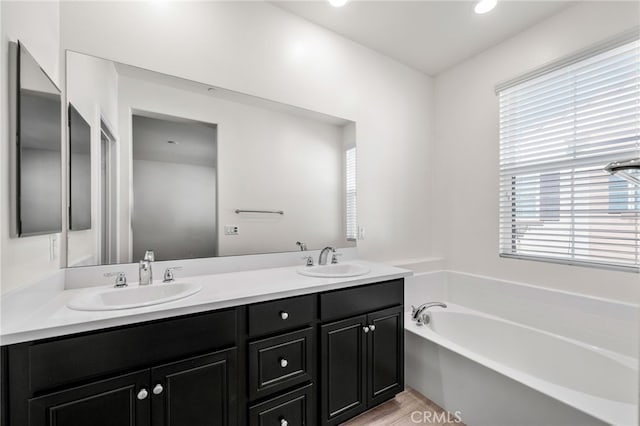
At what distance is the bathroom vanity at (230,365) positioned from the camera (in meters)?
0.86

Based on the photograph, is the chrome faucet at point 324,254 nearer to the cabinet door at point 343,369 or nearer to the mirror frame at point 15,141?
the cabinet door at point 343,369

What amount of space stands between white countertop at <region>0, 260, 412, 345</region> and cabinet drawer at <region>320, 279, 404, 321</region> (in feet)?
0.16

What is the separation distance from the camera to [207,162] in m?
1.66

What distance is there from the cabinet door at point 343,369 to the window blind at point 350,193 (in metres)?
0.81

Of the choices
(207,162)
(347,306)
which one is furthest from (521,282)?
(207,162)

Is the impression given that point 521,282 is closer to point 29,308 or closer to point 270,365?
point 270,365

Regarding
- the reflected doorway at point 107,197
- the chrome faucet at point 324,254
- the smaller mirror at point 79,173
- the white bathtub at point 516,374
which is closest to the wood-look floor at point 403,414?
the white bathtub at point 516,374

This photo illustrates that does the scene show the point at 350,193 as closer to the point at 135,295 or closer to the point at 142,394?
the point at 135,295

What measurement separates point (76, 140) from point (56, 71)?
322mm

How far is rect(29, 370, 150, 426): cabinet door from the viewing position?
84 centimetres

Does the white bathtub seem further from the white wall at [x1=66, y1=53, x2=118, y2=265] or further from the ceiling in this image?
the ceiling

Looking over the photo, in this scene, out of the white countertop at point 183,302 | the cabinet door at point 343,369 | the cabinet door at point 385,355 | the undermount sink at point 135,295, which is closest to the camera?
the white countertop at point 183,302

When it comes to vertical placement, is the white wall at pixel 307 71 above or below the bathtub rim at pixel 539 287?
above

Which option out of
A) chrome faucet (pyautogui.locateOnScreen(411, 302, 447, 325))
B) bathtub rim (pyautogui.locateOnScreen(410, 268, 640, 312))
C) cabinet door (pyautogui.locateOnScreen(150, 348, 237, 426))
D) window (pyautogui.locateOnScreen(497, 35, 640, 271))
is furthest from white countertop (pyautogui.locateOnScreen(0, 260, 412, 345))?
window (pyautogui.locateOnScreen(497, 35, 640, 271))
